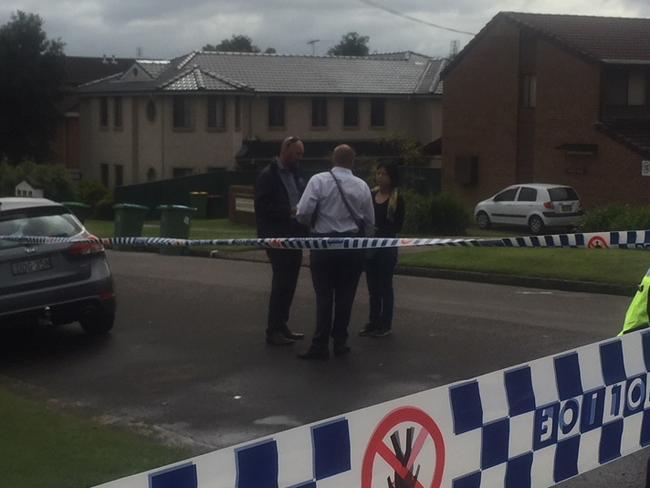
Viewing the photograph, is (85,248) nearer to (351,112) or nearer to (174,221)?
(174,221)

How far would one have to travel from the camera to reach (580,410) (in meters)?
5.23

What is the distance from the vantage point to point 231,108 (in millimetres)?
54250

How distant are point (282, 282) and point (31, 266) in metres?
2.27

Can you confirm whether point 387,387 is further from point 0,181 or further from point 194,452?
point 0,181

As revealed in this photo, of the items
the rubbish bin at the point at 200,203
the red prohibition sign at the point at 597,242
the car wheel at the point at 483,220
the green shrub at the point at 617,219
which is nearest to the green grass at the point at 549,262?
the red prohibition sign at the point at 597,242

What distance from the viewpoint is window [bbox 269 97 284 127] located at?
183 ft

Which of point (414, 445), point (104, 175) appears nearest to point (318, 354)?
point (414, 445)

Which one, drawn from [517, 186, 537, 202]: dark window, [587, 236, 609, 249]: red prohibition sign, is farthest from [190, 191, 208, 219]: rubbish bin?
[587, 236, 609, 249]: red prohibition sign

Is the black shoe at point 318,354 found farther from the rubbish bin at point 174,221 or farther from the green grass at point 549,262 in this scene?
the rubbish bin at point 174,221

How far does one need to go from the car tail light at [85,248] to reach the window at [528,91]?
33061 millimetres

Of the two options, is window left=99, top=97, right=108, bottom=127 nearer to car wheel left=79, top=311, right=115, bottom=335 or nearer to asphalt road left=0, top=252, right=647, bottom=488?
asphalt road left=0, top=252, right=647, bottom=488

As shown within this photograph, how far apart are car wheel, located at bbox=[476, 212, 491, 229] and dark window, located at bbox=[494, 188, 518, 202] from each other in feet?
2.56

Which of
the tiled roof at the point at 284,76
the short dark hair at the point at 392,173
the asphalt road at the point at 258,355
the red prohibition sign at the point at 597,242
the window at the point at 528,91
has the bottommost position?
the asphalt road at the point at 258,355

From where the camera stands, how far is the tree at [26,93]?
6178 cm
